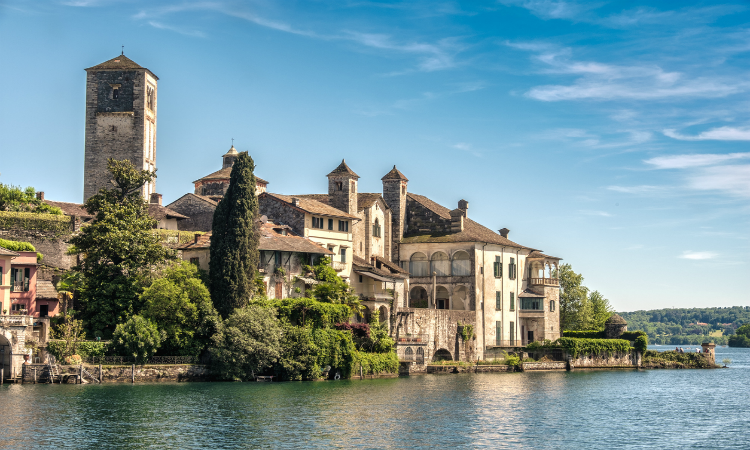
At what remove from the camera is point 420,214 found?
9256 cm

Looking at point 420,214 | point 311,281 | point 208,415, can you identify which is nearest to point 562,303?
point 420,214

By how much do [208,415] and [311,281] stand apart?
27.4 m

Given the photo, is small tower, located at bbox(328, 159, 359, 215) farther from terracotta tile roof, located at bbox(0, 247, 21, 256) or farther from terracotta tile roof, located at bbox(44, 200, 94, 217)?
terracotta tile roof, located at bbox(0, 247, 21, 256)

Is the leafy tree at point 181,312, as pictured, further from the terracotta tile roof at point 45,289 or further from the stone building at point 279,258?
the terracotta tile roof at point 45,289

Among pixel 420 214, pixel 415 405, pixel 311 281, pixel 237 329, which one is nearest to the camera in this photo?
pixel 415 405

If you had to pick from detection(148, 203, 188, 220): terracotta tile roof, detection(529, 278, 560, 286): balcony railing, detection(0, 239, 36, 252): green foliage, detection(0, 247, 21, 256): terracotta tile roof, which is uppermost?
detection(148, 203, 188, 220): terracotta tile roof

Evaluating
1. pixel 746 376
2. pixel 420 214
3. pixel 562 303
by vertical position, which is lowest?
pixel 746 376

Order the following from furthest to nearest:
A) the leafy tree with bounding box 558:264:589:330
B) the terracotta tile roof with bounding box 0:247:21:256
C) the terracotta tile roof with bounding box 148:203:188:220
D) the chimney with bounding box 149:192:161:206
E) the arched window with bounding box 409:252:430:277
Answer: the leafy tree with bounding box 558:264:589:330
the arched window with bounding box 409:252:430:277
the chimney with bounding box 149:192:161:206
the terracotta tile roof with bounding box 148:203:188:220
the terracotta tile roof with bounding box 0:247:21:256

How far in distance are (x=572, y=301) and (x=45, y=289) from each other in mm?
64269

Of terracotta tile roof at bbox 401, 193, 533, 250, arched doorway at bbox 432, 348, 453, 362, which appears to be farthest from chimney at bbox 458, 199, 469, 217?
arched doorway at bbox 432, 348, 453, 362

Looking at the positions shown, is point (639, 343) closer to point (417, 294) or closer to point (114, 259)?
point (417, 294)

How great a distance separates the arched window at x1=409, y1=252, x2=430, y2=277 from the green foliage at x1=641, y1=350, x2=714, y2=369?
25522mm

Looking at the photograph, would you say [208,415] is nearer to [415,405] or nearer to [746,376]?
[415,405]

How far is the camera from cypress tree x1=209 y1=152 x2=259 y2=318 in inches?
2391
